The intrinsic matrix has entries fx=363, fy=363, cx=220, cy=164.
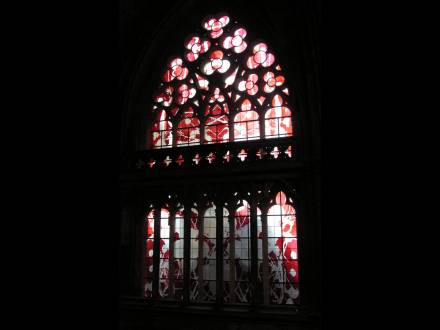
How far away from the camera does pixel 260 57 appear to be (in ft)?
22.6

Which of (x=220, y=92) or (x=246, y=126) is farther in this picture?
(x=220, y=92)

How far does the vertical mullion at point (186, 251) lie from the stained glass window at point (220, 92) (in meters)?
1.41

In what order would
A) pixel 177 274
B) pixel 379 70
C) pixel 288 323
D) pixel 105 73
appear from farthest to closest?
1. pixel 177 274
2. pixel 288 323
3. pixel 105 73
4. pixel 379 70

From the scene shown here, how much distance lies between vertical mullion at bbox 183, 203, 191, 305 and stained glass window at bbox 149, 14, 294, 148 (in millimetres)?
1412

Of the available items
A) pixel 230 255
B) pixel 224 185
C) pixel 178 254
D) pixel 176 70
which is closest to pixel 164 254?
pixel 178 254

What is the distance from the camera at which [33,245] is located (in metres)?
1.19

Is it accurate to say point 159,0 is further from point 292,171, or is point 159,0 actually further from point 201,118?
point 292,171

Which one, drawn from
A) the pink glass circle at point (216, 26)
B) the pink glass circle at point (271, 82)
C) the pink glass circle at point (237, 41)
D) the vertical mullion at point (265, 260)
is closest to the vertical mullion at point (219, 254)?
the vertical mullion at point (265, 260)

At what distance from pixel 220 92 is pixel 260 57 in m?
1.00

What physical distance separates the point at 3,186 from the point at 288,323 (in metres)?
5.21

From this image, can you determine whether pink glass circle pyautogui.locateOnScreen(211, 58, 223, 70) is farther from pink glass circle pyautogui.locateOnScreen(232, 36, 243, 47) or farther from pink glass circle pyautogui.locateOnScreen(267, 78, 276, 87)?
pink glass circle pyautogui.locateOnScreen(267, 78, 276, 87)

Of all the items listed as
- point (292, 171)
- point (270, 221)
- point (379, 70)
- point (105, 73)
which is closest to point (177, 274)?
point (270, 221)

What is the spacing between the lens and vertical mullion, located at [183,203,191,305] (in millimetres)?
6309

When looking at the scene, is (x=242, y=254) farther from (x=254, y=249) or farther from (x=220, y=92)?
(x=220, y=92)
